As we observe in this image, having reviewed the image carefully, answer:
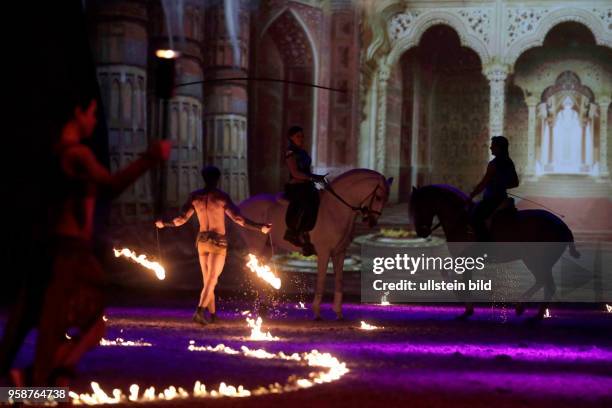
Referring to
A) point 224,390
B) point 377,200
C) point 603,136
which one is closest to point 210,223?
point 377,200

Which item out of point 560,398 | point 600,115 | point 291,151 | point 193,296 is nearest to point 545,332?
point 560,398

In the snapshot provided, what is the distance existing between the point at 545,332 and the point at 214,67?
31.7 feet

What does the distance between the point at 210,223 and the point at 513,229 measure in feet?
12.5

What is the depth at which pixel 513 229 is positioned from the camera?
8141mm

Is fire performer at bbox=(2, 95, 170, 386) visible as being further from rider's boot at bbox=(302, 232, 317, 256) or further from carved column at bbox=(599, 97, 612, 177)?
carved column at bbox=(599, 97, 612, 177)

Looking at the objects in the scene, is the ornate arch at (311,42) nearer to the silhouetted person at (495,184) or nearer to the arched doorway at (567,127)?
the silhouetted person at (495,184)

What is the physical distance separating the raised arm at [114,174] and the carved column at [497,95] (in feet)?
59.9

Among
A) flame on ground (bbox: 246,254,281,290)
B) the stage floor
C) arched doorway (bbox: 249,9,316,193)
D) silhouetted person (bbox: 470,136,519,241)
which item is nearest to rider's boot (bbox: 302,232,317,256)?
flame on ground (bbox: 246,254,281,290)

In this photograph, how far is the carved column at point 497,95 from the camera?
67.3 feet

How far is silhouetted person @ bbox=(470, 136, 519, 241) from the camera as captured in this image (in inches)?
322

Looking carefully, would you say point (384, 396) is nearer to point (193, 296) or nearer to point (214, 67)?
point (193, 296)

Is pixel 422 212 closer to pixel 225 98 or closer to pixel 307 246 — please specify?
pixel 307 246

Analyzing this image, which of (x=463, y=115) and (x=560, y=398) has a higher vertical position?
(x=463, y=115)

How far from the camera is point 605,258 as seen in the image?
47.5ft
